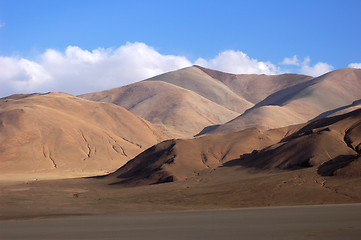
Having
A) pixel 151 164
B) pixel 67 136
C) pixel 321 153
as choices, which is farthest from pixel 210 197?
pixel 67 136

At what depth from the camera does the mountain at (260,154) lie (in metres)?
49.1

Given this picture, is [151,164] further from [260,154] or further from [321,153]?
[321,153]

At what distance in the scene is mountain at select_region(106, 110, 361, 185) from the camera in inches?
1932

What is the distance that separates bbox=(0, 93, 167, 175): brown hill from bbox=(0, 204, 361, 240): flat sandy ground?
65.8 m

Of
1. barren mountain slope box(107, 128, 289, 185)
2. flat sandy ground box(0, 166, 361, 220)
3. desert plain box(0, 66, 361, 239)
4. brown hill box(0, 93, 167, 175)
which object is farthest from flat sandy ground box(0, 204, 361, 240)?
brown hill box(0, 93, 167, 175)

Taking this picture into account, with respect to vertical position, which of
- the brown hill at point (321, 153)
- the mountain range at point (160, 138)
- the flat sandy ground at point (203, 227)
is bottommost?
the flat sandy ground at point (203, 227)

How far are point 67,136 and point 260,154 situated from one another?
58.7 meters

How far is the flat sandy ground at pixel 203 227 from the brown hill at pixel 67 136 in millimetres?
65785

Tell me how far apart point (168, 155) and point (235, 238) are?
151 ft

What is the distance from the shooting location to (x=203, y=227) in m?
21.6

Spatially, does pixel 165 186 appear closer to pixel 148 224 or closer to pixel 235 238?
pixel 148 224

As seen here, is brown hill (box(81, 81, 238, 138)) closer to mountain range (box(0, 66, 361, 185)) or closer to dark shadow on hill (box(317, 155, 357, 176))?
mountain range (box(0, 66, 361, 185))

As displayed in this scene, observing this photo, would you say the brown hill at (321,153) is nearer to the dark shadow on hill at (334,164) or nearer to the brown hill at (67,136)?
the dark shadow on hill at (334,164)

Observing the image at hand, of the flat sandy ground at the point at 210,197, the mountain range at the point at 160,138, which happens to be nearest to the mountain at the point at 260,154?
the mountain range at the point at 160,138
